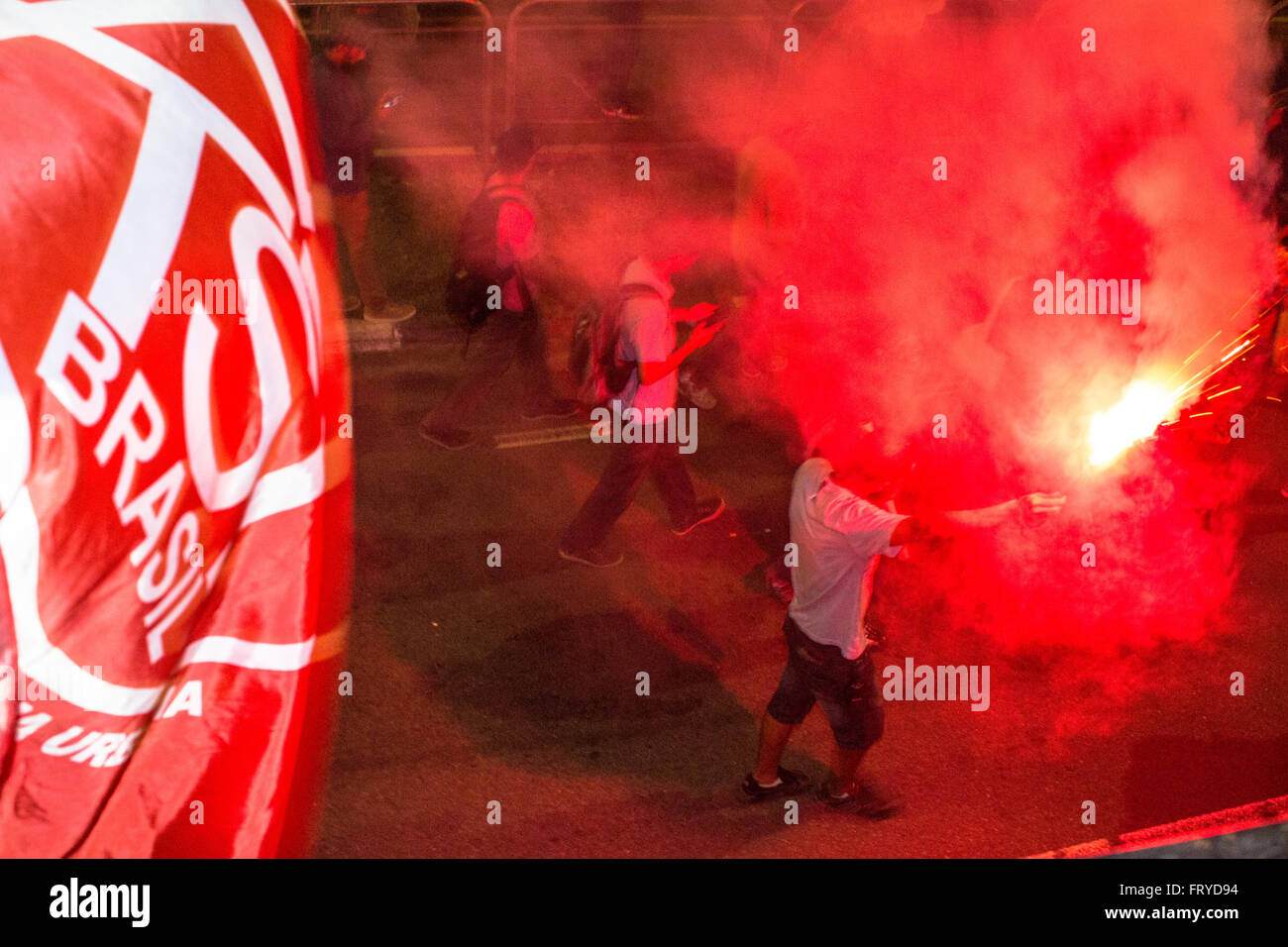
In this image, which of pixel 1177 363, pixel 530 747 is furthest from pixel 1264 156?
pixel 530 747

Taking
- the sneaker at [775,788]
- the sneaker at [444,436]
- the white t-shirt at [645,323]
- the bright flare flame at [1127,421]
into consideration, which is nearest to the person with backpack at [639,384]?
the white t-shirt at [645,323]

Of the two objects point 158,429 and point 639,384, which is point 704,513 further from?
point 158,429

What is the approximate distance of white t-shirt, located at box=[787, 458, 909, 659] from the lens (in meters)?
4.17

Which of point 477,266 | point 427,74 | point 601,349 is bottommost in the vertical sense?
point 601,349

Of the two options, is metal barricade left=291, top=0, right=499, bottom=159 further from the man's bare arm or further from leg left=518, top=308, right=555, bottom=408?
the man's bare arm

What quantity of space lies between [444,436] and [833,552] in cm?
362

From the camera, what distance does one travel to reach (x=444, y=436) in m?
7.27

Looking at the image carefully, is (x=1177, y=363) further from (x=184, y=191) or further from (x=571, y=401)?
(x=184, y=191)

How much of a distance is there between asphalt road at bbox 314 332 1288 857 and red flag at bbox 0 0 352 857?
2518 mm

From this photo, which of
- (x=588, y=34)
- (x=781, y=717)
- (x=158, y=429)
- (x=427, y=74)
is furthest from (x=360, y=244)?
(x=158, y=429)

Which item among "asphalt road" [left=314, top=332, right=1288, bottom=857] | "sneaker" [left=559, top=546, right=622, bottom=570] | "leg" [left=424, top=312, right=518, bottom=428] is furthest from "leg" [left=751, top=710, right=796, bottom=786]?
"leg" [left=424, top=312, right=518, bottom=428]

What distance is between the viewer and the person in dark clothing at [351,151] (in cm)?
776

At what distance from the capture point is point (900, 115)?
9148 mm

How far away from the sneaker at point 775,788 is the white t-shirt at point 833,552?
0.76m
